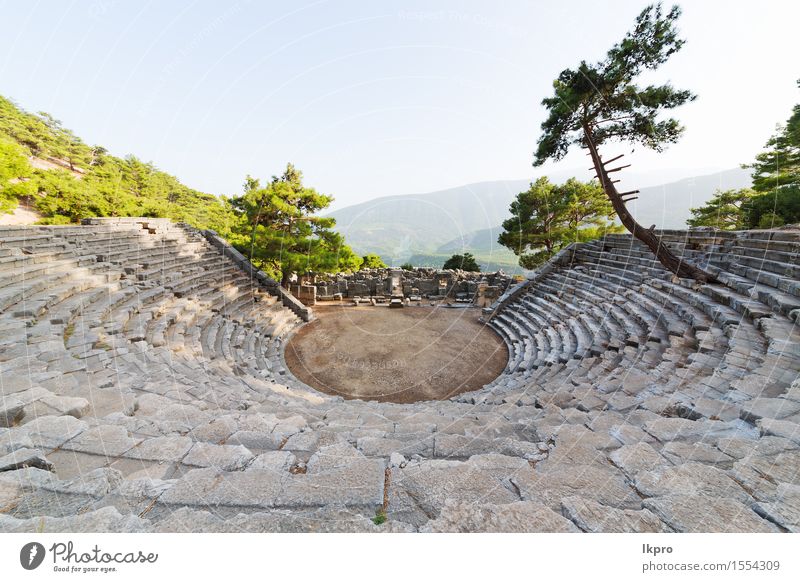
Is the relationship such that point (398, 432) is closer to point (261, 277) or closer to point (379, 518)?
point (379, 518)

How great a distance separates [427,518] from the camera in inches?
63.5

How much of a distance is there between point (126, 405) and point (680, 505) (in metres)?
4.61

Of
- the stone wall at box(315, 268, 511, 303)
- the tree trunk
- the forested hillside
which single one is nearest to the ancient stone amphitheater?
the tree trunk

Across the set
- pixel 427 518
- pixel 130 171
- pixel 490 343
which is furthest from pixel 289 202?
pixel 130 171

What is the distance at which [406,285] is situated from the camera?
1808 centimetres

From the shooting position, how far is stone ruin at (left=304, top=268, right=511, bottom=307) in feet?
55.0

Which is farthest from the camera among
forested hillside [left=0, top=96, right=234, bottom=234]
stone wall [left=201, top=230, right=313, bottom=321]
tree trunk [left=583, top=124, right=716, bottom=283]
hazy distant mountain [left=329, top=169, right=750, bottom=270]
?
hazy distant mountain [left=329, top=169, right=750, bottom=270]

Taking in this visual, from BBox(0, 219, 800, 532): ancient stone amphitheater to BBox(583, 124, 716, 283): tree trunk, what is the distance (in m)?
1.06

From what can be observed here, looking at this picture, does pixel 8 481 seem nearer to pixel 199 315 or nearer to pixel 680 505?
pixel 680 505

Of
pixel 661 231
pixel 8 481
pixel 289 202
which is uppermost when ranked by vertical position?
pixel 289 202

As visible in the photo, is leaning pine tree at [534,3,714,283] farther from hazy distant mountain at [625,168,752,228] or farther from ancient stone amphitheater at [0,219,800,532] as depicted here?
hazy distant mountain at [625,168,752,228]

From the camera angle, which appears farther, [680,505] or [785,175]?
[785,175]

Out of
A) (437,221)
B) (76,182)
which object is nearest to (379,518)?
(76,182)

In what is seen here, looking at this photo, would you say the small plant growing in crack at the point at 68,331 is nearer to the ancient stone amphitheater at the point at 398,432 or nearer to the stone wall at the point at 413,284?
the ancient stone amphitheater at the point at 398,432
